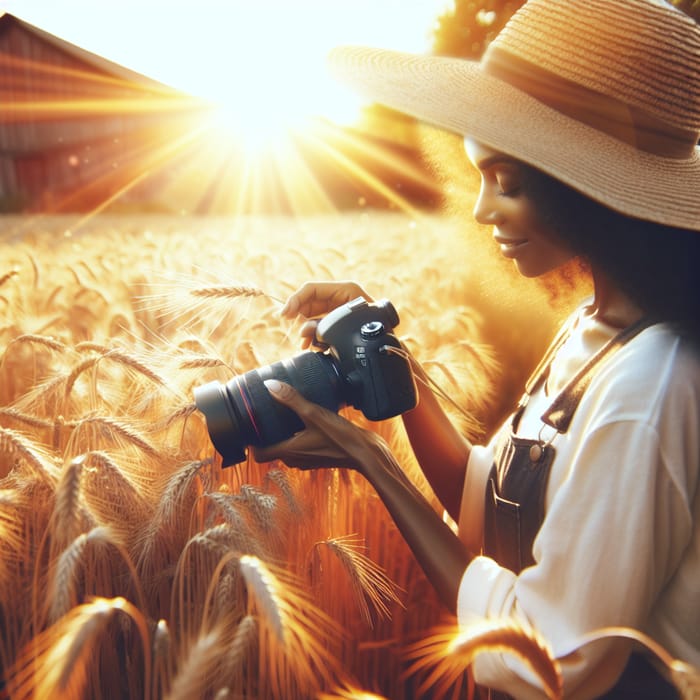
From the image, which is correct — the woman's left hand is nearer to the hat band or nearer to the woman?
the woman

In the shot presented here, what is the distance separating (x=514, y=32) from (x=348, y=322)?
0.56 m

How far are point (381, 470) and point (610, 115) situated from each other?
668 mm

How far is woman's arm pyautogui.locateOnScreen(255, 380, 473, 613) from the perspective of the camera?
959mm

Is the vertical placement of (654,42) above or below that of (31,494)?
above

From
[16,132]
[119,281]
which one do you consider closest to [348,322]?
[119,281]

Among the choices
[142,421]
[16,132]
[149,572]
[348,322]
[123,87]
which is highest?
[123,87]

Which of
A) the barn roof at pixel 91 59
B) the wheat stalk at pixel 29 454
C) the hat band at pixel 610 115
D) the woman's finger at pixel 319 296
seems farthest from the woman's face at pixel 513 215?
the barn roof at pixel 91 59

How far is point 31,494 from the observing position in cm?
124

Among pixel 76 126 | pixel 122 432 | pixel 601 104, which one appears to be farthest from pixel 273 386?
pixel 76 126

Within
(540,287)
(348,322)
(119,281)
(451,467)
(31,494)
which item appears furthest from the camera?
(119,281)

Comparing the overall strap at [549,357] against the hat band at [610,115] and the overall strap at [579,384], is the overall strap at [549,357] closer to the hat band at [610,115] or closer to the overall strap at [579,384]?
the overall strap at [579,384]

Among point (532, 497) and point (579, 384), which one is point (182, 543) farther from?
point (579, 384)

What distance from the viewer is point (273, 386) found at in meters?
1.03

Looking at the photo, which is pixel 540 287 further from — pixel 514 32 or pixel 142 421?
pixel 142 421
